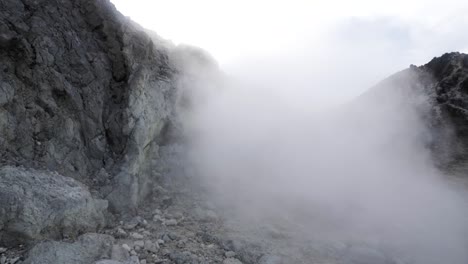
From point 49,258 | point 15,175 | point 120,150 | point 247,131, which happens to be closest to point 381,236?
point 247,131

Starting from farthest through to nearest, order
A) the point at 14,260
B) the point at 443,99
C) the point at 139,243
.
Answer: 1. the point at 443,99
2. the point at 139,243
3. the point at 14,260

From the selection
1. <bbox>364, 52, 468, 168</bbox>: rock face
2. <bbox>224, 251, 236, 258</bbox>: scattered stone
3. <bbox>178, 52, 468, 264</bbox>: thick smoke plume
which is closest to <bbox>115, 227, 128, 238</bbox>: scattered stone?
<bbox>224, 251, 236, 258</bbox>: scattered stone

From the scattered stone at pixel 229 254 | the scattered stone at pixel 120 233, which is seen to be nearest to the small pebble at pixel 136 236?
the scattered stone at pixel 120 233

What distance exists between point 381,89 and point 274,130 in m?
4.99

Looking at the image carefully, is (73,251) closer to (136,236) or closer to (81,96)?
(136,236)

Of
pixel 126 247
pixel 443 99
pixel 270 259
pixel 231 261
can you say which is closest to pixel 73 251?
pixel 126 247

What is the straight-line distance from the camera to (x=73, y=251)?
676cm

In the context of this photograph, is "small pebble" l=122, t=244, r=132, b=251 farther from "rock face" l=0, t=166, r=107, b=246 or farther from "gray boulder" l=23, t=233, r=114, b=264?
"rock face" l=0, t=166, r=107, b=246

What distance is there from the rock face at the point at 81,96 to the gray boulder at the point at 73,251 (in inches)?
60.5

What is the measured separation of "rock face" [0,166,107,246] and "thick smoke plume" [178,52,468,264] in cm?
383

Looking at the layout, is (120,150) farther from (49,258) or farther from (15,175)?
(49,258)

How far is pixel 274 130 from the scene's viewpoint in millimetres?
15164

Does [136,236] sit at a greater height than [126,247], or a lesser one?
greater

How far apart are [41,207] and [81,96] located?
322 cm
